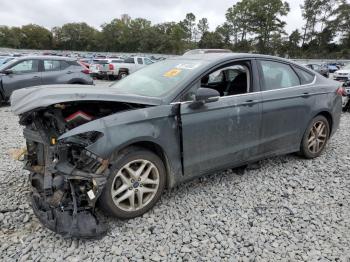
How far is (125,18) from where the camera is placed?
103 m

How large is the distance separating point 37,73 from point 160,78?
7650 mm

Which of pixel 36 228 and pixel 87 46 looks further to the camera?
pixel 87 46

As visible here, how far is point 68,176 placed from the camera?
8.70 feet

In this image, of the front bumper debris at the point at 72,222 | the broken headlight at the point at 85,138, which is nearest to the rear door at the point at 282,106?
the broken headlight at the point at 85,138

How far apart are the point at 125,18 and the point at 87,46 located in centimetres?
2639

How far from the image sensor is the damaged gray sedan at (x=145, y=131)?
268 centimetres

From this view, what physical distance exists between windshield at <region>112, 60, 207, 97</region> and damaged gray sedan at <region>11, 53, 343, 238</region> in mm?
16

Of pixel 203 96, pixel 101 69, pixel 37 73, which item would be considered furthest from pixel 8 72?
pixel 101 69

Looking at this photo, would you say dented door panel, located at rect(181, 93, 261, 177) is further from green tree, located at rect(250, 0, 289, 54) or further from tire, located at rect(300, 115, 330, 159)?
green tree, located at rect(250, 0, 289, 54)

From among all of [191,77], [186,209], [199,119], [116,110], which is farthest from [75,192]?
[191,77]

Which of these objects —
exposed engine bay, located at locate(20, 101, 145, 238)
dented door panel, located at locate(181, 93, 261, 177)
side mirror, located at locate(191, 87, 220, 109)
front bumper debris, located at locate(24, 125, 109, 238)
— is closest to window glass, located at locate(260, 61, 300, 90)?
dented door panel, located at locate(181, 93, 261, 177)

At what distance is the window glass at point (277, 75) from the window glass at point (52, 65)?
27.0ft

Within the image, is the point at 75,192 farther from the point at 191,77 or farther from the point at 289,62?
the point at 289,62

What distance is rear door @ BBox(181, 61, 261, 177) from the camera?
3225mm
